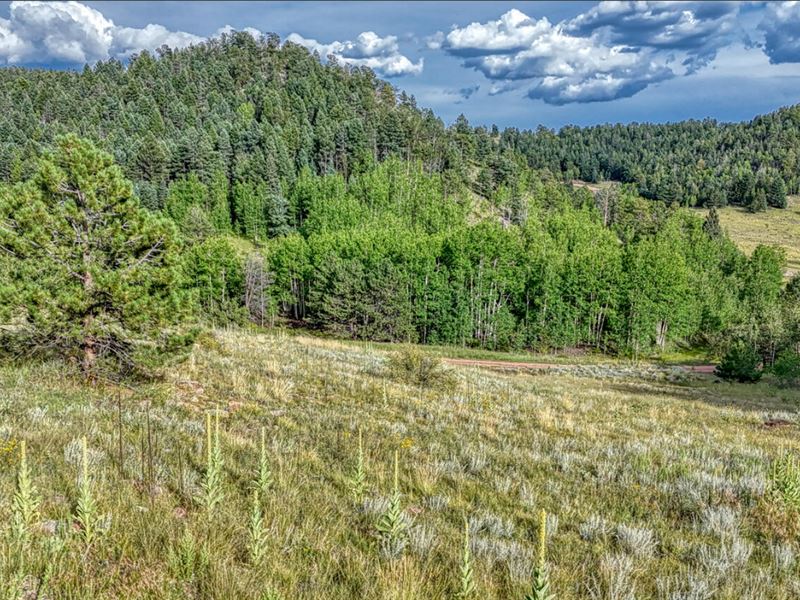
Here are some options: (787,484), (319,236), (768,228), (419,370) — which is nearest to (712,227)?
(768,228)

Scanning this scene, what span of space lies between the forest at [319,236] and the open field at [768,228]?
24.9 ft

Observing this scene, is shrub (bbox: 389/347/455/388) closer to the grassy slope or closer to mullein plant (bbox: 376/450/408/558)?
the grassy slope

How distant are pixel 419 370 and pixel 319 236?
6684 cm

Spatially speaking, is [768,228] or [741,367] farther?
[768,228]

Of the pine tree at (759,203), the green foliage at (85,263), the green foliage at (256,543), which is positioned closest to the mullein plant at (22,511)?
the green foliage at (256,543)

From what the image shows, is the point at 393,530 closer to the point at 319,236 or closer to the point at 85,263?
the point at 85,263

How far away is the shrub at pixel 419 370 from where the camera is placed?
63.9 ft

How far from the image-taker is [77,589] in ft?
11.2

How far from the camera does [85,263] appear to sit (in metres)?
11.1

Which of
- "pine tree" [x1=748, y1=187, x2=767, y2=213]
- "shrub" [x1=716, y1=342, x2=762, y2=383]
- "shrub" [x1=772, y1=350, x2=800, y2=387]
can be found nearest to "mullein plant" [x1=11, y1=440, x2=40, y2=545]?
"shrub" [x1=716, y1=342, x2=762, y2=383]

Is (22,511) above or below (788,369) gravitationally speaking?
above

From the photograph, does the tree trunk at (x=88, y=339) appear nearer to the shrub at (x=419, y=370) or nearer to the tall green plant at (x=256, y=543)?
the tall green plant at (x=256, y=543)

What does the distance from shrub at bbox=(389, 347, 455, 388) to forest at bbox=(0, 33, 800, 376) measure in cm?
864

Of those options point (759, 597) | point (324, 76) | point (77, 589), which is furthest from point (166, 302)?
point (324, 76)
